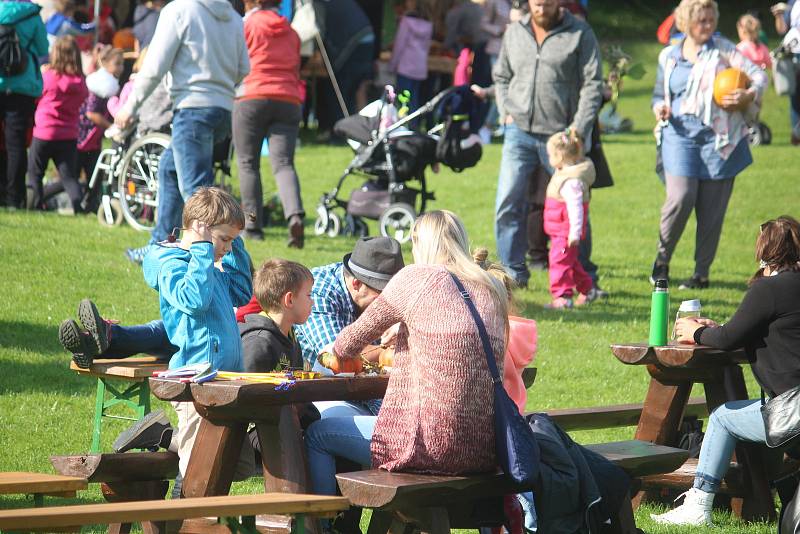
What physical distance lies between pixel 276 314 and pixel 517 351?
1.04 meters

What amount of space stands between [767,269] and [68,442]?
3.52 metres

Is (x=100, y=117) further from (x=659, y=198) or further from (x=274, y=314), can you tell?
(x=274, y=314)

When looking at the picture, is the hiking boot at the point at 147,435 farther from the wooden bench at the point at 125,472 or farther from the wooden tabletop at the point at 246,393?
the wooden tabletop at the point at 246,393

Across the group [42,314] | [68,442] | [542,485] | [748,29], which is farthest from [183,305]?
[748,29]

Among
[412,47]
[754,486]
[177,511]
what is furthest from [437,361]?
[412,47]

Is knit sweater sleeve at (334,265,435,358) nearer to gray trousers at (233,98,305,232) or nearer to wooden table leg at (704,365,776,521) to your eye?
wooden table leg at (704,365,776,521)

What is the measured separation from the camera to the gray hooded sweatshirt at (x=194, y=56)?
9805 mm

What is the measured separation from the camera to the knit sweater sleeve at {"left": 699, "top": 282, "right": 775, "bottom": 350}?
5.88m

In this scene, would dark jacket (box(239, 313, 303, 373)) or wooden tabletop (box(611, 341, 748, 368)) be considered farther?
wooden tabletop (box(611, 341, 748, 368))

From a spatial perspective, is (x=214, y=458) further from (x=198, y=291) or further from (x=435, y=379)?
(x=435, y=379)

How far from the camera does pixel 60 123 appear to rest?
13.5 metres

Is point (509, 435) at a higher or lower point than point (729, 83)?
lower

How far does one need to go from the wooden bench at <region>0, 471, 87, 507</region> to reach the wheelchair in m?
7.51

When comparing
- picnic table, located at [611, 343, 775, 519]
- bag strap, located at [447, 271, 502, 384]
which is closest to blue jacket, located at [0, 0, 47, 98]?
picnic table, located at [611, 343, 775, 519]
